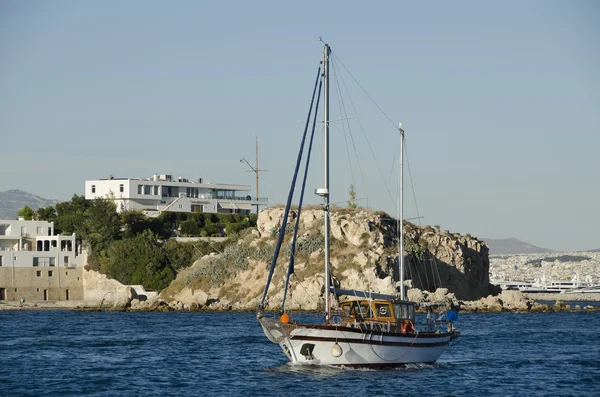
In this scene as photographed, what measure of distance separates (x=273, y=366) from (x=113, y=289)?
6959 cm

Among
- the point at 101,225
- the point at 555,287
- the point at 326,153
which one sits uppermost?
the point at 101,225

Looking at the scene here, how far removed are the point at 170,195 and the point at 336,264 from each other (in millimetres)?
51728

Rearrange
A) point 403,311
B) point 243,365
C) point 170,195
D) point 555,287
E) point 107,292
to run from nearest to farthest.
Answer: point 403,311
point 243,365
point 107,292
point 170,195
point 555,287

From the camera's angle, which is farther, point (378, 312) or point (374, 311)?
point (378, 312)

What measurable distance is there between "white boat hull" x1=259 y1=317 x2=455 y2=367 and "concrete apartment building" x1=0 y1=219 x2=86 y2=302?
249 feet

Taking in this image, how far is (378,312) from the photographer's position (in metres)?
47.7

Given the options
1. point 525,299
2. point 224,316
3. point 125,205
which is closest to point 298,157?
point 224,316

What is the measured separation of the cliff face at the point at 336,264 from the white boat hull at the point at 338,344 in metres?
48.5

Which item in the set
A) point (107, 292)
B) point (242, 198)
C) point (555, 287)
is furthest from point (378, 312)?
point (555, 287)

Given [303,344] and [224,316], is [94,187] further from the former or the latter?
[303,344]

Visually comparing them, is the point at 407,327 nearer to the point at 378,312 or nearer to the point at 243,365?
the point at 378,312

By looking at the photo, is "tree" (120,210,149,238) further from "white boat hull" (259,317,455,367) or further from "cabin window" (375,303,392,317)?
"white boat hull" (259,317,455,367)

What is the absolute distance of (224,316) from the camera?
297 feet

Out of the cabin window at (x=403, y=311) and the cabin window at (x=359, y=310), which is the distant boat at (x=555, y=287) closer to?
the cabin window at (x=403, y=311)
